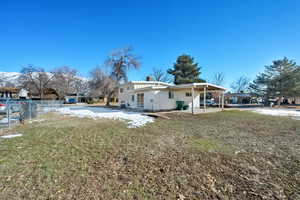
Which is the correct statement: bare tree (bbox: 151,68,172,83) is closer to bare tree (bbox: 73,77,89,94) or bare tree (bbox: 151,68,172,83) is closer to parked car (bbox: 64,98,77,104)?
bare tree (bbox: 73,77,89,94)

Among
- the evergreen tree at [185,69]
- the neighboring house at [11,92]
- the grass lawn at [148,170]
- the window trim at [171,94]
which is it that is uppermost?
the evergreen tree at [185,69]

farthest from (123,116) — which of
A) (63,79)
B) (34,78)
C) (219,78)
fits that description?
(219,78)

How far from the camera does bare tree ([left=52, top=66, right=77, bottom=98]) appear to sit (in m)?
32.3

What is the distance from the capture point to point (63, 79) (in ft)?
110

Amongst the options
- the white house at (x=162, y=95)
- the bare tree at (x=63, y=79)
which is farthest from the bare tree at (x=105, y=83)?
the bare tree at (x=63, y=79)

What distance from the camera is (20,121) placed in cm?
808

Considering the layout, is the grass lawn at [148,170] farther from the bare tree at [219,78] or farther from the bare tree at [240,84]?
the bare tree at [240,84]

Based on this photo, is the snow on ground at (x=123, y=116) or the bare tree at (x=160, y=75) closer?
the snow on ground at (x=123, y=116)

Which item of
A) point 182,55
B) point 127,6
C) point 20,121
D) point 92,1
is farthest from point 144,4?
point 182,55

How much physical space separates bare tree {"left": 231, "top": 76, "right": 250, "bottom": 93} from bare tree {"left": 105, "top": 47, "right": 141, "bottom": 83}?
39.3m

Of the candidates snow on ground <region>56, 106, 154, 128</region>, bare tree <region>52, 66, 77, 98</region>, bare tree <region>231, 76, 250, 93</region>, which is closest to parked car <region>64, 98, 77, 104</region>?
bare tree <region>52, 66, 77, 98</region>

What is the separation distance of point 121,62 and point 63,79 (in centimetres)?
1838

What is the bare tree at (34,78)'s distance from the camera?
29.6 meters

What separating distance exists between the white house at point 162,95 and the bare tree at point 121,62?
27.1 ft
